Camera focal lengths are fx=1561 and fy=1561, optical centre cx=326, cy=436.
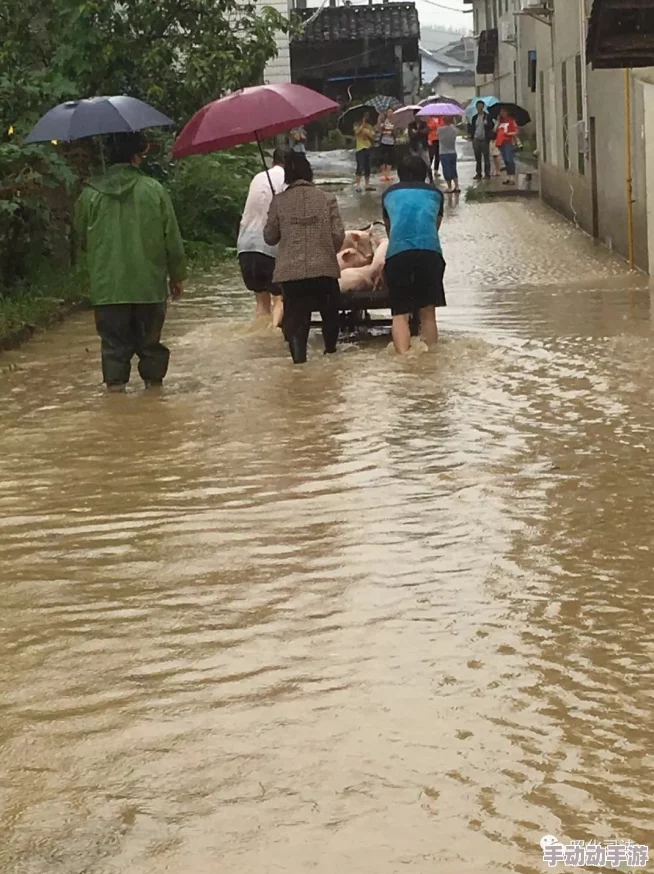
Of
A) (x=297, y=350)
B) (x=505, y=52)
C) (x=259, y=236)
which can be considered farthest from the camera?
(x=505, y=52)

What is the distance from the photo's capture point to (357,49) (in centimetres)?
5003

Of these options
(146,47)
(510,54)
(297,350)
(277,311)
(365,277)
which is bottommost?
(297,350)

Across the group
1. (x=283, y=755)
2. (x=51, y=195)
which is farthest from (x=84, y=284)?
(x=283, y=755)

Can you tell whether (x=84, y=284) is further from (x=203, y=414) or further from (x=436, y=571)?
(x=436, y=571)

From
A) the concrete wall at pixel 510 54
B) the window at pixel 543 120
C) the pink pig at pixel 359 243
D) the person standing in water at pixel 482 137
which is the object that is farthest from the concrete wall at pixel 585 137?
the concrete wall at pixel 510 54

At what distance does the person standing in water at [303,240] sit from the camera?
36.5ft

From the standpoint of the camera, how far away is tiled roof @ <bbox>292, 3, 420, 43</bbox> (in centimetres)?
4891

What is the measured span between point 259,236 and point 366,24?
1512 inches

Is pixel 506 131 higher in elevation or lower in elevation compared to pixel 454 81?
lower

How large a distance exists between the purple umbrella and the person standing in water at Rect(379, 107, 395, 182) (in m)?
1.29

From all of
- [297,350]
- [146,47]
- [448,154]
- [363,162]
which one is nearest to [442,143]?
[448,154]

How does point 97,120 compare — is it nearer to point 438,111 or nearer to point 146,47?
Result: point 146,47

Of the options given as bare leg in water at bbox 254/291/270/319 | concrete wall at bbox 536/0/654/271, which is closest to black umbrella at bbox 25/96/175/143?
bare leg in water at bbox 254/291/270/319

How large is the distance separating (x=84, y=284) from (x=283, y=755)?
12871 mm
